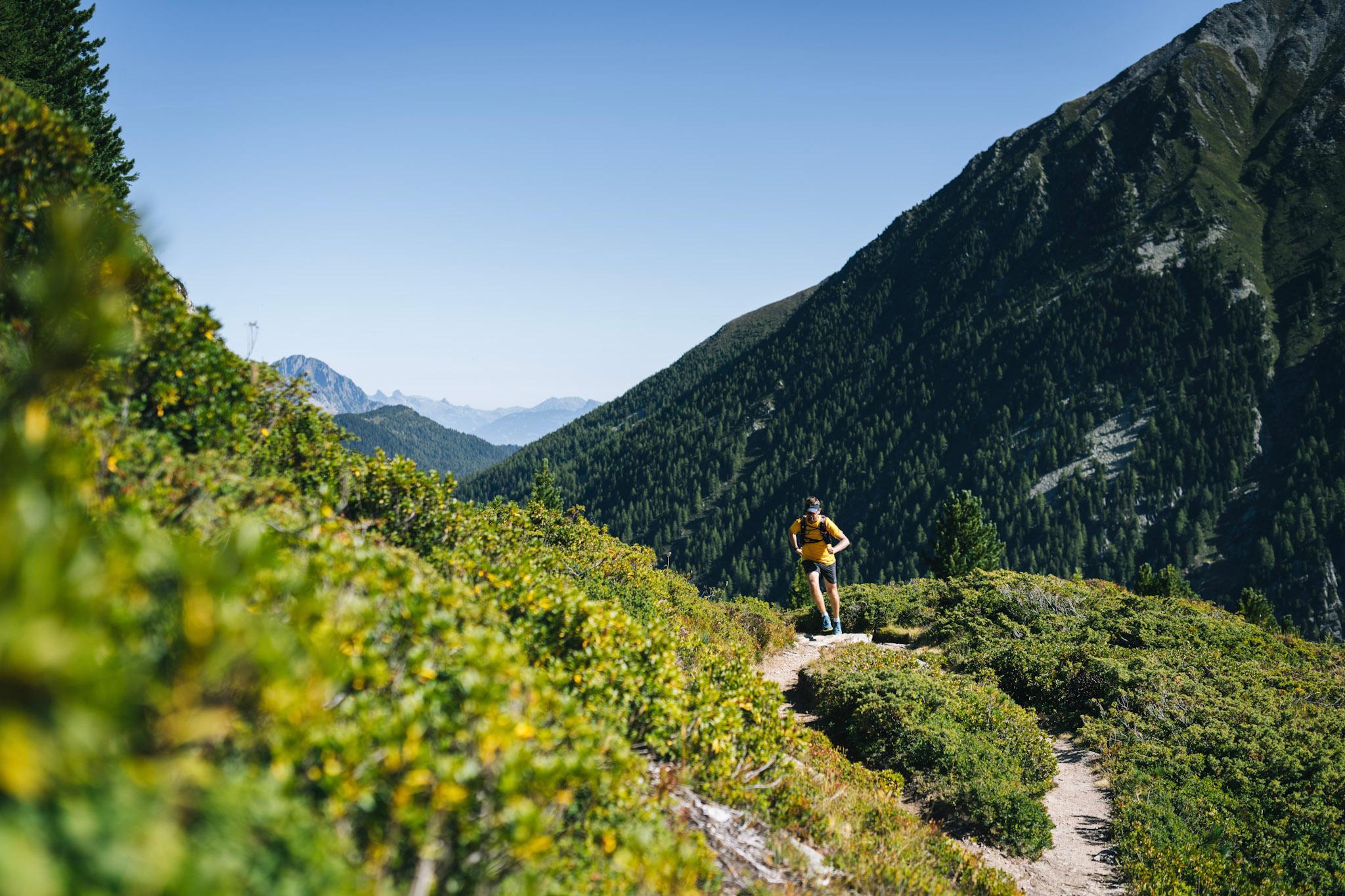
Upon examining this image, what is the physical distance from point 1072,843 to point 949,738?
2.06 m

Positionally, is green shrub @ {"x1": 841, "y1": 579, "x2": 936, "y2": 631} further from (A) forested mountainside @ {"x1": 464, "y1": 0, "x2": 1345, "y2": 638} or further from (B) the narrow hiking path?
(A) forested mountainside @ {"x1": 464, "y1": 0, "x2": 1345, "y2": 638}

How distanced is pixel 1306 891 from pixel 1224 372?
142 metres

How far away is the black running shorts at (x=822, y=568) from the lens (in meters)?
14.1

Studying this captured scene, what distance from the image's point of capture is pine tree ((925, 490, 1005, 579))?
3966 centimetres

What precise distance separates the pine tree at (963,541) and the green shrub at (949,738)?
28.4 m

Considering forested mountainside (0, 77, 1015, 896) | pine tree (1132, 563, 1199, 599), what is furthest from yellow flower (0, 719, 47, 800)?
pine tree (1132, 563, 1199, 599)

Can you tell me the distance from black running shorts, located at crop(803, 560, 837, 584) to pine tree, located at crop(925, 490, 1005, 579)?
28.1 meters

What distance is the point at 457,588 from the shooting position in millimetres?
4602

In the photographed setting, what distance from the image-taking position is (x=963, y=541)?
1586 inches

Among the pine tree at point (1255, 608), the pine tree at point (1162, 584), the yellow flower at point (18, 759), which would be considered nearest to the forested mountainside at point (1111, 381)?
the pine tree at point (1162, 584)

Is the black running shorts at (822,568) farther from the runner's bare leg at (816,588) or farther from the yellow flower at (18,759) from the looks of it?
the yellow flower at (18,759)

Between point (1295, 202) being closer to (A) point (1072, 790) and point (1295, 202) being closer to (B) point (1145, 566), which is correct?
(B) point (1145, 566)

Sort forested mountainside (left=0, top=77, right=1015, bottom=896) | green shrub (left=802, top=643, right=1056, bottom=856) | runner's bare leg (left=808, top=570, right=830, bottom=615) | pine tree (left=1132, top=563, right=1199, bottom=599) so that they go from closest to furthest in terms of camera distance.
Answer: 1. forested mountainside (left=0, top=77, right=1015, bottom=896)
2. green shrub (left=802, top=643, right=1056, bottom=856)
3. runner's bare leg (left=808, top=570, right=830, bottom=615)
4. pine tree (left=1132, top=563, right=1199, bottom=599)

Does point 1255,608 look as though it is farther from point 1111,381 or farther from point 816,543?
point 1111,381
